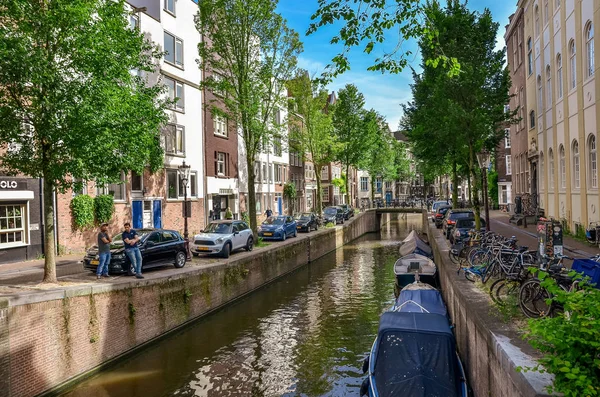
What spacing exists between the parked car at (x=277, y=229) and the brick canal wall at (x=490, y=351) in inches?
701

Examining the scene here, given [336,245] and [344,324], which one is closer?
[344,324]

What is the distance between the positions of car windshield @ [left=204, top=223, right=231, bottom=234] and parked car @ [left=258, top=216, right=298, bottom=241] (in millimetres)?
6792

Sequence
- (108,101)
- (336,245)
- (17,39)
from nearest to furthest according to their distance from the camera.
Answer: (17,39) → (108,101) → (336,245)

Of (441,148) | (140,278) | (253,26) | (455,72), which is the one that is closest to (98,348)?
(140,278)

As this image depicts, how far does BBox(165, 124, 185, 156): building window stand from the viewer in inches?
1158

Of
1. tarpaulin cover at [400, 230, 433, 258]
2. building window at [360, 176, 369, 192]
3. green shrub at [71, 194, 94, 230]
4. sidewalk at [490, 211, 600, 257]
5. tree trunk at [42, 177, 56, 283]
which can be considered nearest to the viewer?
tree trunk at [42, 177, 56, 283]

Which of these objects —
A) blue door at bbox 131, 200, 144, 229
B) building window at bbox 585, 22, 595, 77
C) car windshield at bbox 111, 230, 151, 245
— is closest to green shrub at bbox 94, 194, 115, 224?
blue door at bbox 131, 200, 144, 229

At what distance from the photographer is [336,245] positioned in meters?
38.8

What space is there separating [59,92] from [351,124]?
42.5 m

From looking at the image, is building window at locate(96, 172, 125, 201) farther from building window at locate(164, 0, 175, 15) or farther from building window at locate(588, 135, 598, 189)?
building window at locate(588, 135, 598, 189)

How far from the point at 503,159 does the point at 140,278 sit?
175 ft

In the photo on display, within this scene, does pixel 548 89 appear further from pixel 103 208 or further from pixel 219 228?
pixel 103 208

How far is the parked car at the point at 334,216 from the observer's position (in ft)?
140

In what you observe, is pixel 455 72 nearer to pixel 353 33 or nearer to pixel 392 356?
pixel 353 33
